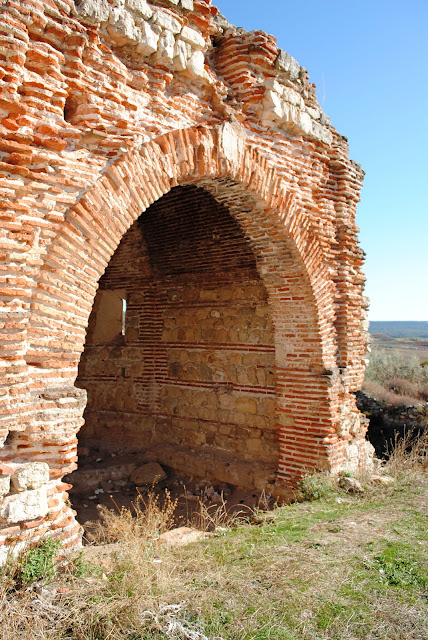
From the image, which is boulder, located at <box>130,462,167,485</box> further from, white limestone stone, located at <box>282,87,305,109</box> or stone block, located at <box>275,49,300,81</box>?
stone block, located at <box>275,49,300,81</box>

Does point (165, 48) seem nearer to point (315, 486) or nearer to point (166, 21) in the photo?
point (166, 21)

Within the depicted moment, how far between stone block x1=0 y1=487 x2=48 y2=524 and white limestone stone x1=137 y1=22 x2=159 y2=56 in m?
3.67

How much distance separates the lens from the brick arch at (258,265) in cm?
349

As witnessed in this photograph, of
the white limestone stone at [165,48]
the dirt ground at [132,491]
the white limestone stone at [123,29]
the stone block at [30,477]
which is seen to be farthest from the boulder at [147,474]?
the white limestone stone at [123,29]

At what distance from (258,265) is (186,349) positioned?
2298mm

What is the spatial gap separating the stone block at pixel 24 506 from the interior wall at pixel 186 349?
3.80 meters

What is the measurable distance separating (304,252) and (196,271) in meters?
2.17

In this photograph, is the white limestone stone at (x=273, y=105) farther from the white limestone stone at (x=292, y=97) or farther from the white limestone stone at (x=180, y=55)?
the white limestone stone at (x=180, y=55)

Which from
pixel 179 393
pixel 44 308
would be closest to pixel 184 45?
pixel 44 308

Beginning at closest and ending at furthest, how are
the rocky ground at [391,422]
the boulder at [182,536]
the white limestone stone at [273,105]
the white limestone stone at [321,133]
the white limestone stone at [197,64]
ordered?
the boulder at [182,536] → the white limestone stone at [197,64] → the white limestone stone at [273,105] → the white limestone stone at [321,133] → the rocky ground at [391,422]

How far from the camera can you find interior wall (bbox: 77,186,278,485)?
682 centimetres

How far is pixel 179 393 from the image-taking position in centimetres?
784

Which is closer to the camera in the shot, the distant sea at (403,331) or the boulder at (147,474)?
the boulder at (147,474)

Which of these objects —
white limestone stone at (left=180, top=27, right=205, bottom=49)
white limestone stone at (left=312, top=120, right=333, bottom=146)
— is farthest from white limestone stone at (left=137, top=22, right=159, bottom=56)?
white limestone stone at (left=312, top=120, right=333, bottom=146)
